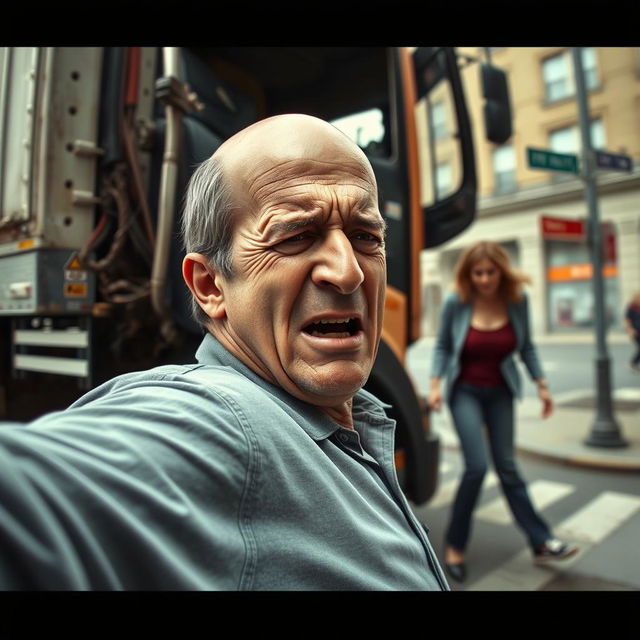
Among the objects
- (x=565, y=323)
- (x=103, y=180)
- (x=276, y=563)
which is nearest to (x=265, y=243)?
(x=276, y=563)

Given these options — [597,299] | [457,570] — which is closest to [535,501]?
[457,570]

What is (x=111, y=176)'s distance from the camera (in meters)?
1.22

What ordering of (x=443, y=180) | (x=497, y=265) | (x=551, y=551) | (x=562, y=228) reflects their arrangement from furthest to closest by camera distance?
1. (x=562, y=228)
2. (x=551, y=551)
3. (x=443, y=180)
4. (x=497, y=265)

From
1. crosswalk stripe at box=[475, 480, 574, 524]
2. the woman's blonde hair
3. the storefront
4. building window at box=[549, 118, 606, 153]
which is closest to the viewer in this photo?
the woman's blonde hair

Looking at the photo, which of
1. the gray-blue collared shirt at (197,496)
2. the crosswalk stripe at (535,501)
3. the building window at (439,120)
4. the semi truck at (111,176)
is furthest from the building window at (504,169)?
the gray-blue collared shirt at (197,496)

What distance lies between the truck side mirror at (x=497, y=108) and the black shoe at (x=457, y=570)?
2.04 m

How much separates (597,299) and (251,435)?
201 inches

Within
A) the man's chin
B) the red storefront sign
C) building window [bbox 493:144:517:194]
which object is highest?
building window [bbox 493:144:517:194]

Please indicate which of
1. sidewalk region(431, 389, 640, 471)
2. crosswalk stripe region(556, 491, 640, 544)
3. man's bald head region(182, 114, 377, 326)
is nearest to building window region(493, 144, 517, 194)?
sidewalk region(431, 389, 640, 471)

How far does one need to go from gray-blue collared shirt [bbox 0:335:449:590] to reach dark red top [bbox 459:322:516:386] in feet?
5.41

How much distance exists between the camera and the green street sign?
12.6 ft

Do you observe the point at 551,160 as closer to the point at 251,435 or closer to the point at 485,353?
the point at 485,353

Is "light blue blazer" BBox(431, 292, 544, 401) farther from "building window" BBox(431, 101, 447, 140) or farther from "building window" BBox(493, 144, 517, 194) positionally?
"building window" BBox(493, 144, 517, 194)
